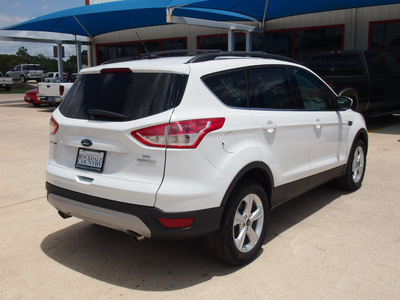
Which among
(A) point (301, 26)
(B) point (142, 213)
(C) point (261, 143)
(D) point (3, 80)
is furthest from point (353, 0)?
(D) point (3, 80)

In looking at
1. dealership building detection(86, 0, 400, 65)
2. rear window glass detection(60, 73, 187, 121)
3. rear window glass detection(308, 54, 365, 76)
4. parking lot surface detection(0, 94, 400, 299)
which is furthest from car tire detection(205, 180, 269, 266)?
dealership building detection(86, 0, 400, 65)

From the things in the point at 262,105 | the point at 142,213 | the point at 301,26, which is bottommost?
the point at 142,213

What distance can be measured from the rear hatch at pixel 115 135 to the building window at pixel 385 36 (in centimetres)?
1478

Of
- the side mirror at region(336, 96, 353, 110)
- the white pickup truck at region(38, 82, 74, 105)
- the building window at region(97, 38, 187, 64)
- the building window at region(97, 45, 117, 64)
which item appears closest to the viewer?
the side mirror at region(336, 96, 353, 110)

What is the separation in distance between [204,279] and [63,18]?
19903 mm

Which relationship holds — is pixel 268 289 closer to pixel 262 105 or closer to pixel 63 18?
pixel 262 105

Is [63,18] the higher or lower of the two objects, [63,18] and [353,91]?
the higher

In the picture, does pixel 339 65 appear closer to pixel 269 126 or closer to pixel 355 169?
pixel 355 169

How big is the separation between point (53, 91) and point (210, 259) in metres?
14.4

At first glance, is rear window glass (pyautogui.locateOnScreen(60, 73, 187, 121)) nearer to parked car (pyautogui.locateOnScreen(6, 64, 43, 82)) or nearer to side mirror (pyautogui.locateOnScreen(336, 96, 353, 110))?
side mirror (pyautogui.locateOnScreen(336, 96, 353, 110))

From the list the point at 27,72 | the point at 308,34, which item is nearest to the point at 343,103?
the point at 308,34

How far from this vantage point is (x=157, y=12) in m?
18.4

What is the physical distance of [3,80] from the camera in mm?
34719

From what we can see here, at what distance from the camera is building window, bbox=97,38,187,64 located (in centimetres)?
2286
